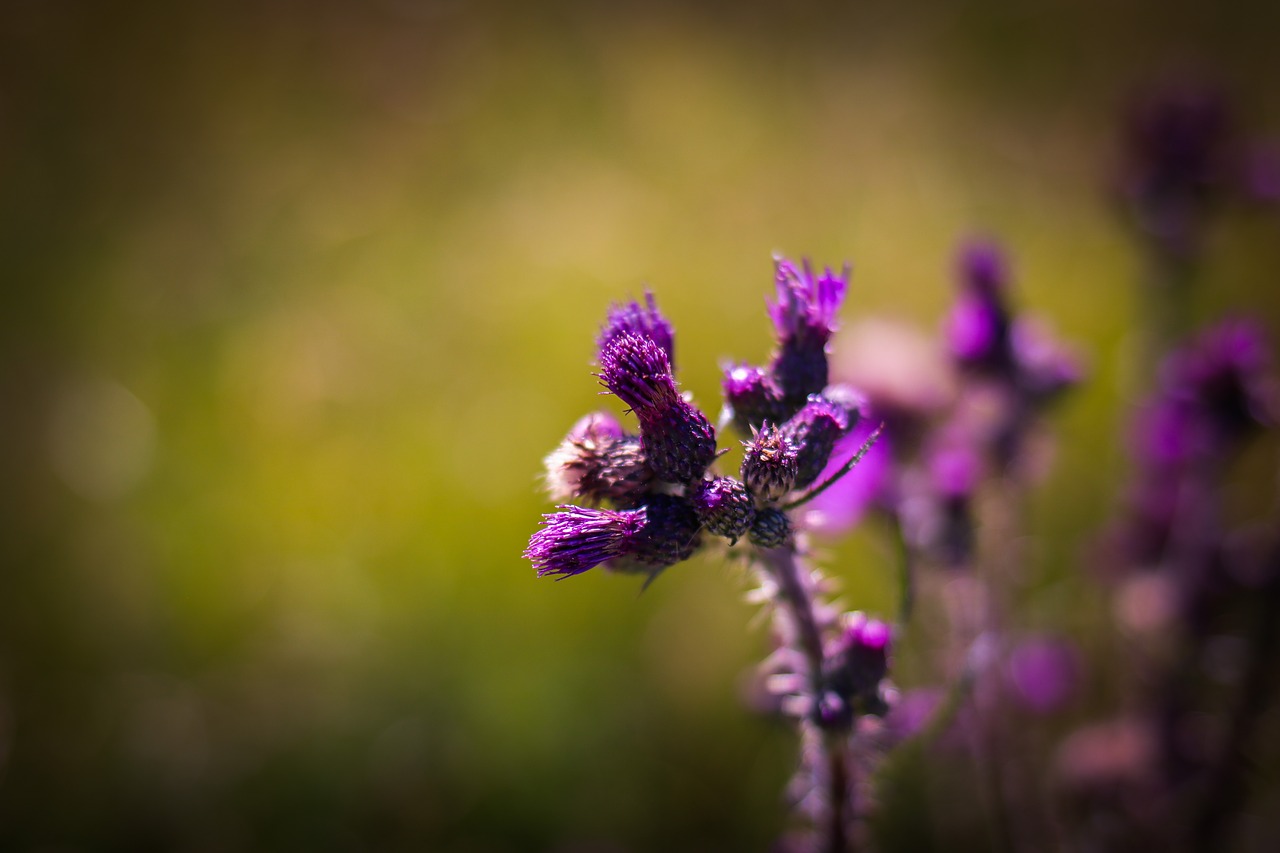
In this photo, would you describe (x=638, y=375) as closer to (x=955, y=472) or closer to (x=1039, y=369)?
(x=955, y=472)

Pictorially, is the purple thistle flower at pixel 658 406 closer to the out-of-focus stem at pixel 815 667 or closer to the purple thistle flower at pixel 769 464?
the purple thistle flower at pixel 769 464

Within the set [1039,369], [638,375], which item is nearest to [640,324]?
[638,375]

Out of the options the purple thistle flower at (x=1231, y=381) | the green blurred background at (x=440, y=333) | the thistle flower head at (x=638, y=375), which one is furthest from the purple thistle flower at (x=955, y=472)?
the thistle flower head at (x=638, y=375)

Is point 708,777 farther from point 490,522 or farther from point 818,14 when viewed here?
point 818,14

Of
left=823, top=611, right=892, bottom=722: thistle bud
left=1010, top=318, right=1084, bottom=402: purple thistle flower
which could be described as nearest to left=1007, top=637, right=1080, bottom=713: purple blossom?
left=1010, top=318, right=1084, bottom=402: purple thistle flower

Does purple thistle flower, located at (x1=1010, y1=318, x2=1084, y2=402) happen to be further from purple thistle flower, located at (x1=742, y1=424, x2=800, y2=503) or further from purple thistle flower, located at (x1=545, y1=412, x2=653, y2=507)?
purple thistle flower, located at (x1=545, y1=412, x2=653, y2=507)
